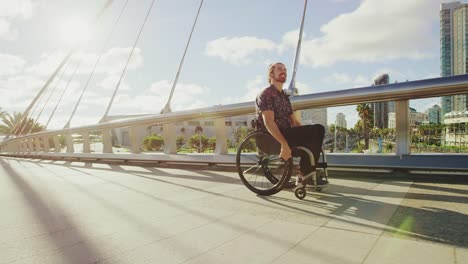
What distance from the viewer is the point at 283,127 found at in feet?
10.5

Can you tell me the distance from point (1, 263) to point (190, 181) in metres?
2.69

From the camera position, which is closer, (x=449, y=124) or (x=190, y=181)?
(x=449, y=124)

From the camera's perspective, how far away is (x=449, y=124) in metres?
3.84

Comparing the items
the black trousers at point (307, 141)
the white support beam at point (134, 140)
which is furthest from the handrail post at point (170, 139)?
the black trousers at point (307, 141)

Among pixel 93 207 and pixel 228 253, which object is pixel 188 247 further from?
pixel 93 207

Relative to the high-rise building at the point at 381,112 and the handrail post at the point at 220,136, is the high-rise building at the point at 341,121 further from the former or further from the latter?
the handrail post at the point at 220,136

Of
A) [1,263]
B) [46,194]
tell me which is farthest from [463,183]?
[46,194]

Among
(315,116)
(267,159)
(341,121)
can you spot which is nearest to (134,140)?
(315,116)

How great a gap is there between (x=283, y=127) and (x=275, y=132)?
242mm

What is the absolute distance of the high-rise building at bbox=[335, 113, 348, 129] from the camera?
4.40 m

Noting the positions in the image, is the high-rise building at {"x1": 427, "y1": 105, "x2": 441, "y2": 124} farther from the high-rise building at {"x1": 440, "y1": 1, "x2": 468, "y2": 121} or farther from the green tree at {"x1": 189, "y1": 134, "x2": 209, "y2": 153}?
the green tree at {"x1": 189, "y1": 134, "x2": 209, "y2": 153}

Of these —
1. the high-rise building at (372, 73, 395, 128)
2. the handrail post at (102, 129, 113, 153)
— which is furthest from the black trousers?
the handrail post at (102, 129, 113, 153)

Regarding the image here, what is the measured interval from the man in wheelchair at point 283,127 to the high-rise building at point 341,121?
4.37 feet

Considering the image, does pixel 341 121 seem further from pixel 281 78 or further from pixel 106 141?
pixel 106 141
